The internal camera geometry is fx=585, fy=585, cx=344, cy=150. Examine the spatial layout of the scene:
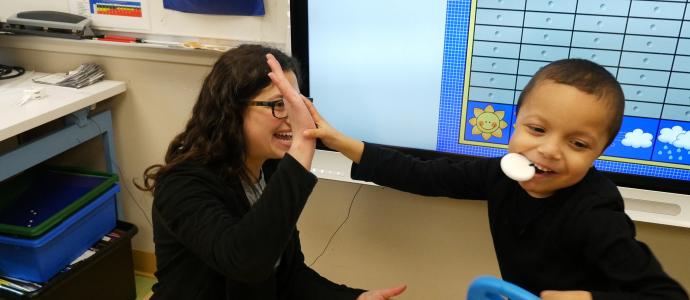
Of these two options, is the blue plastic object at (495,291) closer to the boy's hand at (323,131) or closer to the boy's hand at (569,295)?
the boy's hand at (569,295)

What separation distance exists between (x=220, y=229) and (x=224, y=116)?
0.25 metres

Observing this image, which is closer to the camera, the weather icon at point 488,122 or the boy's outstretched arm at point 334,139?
the boy's outstretched arm at point 334,139

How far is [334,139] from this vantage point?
1.25m

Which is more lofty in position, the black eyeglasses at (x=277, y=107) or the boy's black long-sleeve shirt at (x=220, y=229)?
the black eyeglasses at (x=277, y=107)

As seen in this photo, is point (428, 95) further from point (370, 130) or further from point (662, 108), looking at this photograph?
point (662, 108)


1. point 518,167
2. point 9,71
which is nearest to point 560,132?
point 518,167

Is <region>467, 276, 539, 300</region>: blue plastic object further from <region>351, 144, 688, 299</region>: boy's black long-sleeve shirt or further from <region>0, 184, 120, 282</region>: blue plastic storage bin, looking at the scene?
<region>0, 184, 120, 282</region>: blue plastic storage bin

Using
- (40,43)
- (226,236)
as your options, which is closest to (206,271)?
(226,236)

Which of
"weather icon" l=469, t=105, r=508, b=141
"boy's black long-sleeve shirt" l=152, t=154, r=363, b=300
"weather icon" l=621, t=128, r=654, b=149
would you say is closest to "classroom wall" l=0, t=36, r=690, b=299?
"weather icon" l=469, t=105, r=508, b=141

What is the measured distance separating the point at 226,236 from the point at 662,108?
3.56 ft

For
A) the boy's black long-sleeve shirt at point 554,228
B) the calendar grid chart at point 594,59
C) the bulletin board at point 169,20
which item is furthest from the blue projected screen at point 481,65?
the boy's black long-sleeve shirt at point 554,228

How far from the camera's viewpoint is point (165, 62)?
1915mm

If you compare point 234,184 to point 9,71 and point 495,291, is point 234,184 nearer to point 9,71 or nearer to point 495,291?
point 495,291

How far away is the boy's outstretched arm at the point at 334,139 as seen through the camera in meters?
1.21
